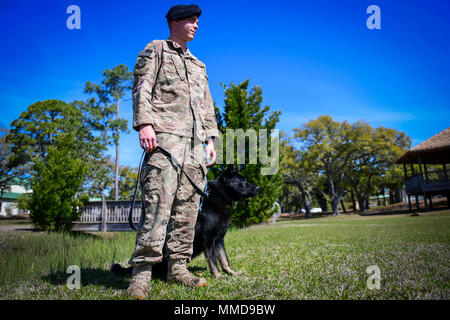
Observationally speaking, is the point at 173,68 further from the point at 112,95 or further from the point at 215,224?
the point at 112,95

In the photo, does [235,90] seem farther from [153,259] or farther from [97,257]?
[153,259]

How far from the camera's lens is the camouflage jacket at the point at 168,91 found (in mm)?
2451

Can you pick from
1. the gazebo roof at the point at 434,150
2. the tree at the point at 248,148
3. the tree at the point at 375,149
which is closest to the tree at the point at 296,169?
the tree at the point at 375,149

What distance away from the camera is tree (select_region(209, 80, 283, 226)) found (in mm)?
13922

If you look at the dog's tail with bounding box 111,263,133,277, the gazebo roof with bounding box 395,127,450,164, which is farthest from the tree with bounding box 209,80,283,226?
the gazebo roof with bounding box 395,127,450,164

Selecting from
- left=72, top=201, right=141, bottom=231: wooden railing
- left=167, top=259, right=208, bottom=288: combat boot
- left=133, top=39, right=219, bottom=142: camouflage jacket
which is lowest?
left=72, top=201, right=141, bottom=231: wooden railing

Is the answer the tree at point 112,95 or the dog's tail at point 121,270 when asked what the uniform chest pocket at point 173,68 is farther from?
the tree at point 112,95

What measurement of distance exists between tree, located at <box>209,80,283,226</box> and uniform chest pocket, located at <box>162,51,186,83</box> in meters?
10.5

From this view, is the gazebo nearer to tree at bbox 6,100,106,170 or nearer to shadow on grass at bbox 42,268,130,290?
shadow on grass at bbox 42,268,130,290

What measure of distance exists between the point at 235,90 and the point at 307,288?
13.7 meters

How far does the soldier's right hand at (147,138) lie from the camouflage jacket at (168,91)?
5 cm

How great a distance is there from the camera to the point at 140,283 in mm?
2197

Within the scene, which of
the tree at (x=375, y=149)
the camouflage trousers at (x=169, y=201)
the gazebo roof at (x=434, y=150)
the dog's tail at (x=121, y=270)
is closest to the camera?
the camouflage trousers at (x=169, y=201)

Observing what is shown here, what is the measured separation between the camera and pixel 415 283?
7.45 ft
